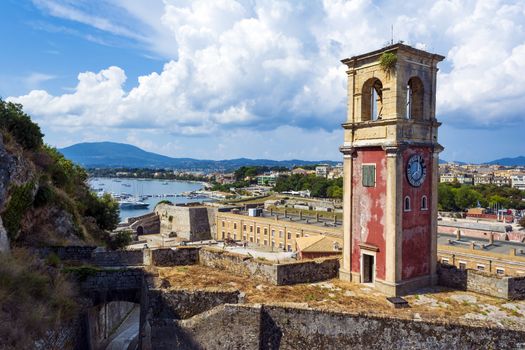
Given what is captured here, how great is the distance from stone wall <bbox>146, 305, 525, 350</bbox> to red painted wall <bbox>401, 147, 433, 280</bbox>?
519 cm

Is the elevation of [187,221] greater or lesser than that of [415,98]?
lesser

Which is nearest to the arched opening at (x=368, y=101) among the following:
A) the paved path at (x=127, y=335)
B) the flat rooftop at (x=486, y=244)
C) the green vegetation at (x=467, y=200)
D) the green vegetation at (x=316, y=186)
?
the paved path at (x=127, y=335)

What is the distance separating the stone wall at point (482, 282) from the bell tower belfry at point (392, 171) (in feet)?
1.59

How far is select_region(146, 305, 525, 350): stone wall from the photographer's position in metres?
9.78

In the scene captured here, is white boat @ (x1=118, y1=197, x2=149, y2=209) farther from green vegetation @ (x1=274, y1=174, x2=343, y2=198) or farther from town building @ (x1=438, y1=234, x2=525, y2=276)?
town building @ (x1=438, y1=234, x2=525, y2=276)

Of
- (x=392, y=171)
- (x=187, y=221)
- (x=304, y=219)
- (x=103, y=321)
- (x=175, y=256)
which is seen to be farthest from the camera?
(x=187, y=221)

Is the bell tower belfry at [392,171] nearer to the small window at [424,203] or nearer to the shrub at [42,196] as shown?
the small window at [424,203]

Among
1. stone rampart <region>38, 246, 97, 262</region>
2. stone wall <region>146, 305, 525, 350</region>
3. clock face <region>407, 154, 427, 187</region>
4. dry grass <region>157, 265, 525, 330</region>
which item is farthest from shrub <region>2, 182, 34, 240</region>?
clock face <region>407, 154, 427, 187</region>

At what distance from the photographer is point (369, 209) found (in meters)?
15.5

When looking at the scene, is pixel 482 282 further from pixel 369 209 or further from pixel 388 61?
pixel 388 61

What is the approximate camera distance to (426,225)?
15.8m

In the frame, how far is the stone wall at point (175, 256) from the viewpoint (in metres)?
16.6

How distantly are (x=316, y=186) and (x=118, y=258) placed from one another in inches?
4304

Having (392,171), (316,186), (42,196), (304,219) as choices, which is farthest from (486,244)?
(316,186)
